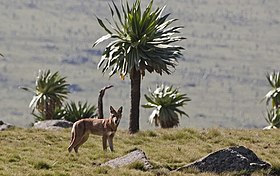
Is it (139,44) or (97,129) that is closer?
(97,129)

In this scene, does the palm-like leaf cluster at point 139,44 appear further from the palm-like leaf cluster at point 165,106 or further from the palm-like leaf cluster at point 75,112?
the palm-like leaf cluster at point 75,112

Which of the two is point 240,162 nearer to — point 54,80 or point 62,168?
point 62,168

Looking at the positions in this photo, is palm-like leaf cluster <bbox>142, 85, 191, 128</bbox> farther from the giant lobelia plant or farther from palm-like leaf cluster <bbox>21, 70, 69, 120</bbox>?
the giant lobelia plant

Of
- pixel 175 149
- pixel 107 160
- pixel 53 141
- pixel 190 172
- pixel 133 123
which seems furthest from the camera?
pixel 133 123

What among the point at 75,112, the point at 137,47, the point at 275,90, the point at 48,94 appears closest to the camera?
the point at 137,47

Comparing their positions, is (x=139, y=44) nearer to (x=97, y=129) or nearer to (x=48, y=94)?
(x=97, y=129)

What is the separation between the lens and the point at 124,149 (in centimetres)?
2461

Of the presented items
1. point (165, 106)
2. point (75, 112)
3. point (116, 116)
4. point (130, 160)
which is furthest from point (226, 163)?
point (75, 112)

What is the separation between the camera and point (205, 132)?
29734 mm

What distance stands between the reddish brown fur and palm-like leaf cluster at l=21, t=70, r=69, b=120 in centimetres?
A: 2137

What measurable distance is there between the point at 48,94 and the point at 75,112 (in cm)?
230

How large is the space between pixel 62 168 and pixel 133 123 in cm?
1281

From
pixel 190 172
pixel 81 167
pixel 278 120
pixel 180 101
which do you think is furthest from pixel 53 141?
pixel 278 120

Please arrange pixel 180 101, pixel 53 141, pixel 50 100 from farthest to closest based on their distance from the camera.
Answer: pixel 50 100 → pixel 180 101 → pixel 53 141
